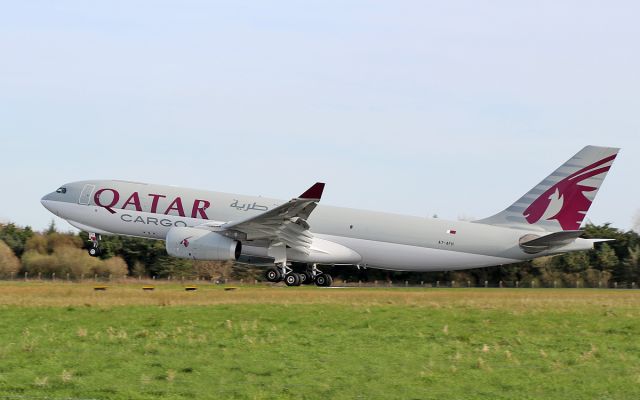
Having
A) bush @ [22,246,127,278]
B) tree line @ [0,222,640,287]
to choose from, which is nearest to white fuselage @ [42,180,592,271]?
bush @ [22,246,127,278]

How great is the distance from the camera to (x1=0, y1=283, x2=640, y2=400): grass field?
1485cm

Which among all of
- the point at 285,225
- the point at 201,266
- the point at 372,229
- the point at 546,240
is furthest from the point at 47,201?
the point at 546,240

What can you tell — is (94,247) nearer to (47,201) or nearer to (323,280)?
(47,201)

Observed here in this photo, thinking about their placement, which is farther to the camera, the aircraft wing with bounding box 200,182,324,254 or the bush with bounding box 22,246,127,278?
the bush with bounding box 22,246,127,278

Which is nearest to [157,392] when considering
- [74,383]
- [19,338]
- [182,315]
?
[74,383]

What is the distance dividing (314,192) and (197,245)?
20.6ft

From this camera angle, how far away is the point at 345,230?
44188 mm

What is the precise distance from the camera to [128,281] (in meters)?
49.5

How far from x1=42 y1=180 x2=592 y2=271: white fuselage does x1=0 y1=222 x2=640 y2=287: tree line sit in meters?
6.08

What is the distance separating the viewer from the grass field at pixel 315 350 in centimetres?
1485

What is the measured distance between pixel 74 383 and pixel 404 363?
6256mm

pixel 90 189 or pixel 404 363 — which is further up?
pixel 90 189

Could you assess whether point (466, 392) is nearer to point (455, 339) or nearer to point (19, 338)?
point (455, 339)

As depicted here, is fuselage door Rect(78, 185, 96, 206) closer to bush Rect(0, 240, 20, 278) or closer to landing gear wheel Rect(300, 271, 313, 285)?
bush Rect(0, 240, 20, 278)
